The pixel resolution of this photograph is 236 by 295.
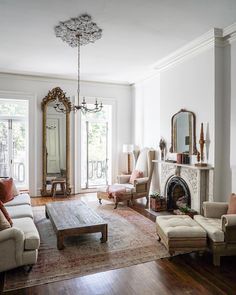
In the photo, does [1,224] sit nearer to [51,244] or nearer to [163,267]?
[51,244]

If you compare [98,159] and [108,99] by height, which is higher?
[108,99]

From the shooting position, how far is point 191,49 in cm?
444

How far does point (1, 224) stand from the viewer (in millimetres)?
2783

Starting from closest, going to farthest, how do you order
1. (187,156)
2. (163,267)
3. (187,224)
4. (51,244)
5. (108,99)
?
(163,267) < (187,224) < (51,244) < (187,156) < (108,99)

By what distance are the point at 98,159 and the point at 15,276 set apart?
4.77m

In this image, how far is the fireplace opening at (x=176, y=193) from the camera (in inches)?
189

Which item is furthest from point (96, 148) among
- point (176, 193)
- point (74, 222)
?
point (74, 222)

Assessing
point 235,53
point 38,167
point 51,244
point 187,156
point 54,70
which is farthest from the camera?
point 38,167

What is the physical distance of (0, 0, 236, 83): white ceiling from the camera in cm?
311

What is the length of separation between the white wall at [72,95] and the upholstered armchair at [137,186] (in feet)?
3.87

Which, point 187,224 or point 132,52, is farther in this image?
point 132,52

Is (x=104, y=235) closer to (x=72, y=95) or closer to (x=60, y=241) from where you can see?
(x=60, y=241)

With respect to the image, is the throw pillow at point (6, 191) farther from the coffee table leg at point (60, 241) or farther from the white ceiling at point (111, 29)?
the white ceiling at point (111, 29)

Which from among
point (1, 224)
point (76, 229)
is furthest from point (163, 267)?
point (1, 224)
